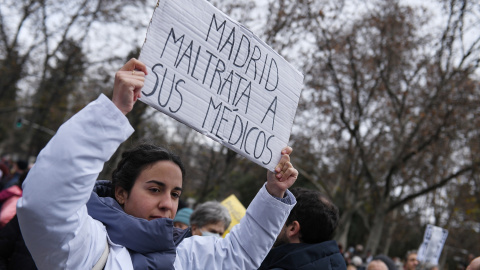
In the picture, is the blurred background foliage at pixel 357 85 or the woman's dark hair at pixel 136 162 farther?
the blurred background foliage at pixel 357 85

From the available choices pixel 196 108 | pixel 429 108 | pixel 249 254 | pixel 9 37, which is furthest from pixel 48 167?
pixel 9 37

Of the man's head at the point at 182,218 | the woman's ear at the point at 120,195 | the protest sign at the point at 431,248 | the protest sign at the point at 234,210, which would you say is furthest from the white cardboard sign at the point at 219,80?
the protest sign at the point at 431,248

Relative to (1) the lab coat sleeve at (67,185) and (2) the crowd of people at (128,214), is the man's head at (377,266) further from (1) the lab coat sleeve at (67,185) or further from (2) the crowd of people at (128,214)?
(1) the lab coat sleeve at (67,185)

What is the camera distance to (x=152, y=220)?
5.93ft

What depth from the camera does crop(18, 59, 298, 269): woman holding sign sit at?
1419 mm

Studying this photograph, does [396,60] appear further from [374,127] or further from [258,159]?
[258,159]

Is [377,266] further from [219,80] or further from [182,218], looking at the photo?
[219,80]

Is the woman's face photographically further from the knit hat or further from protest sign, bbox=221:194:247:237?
protest sign, bbox=221:194:247:237

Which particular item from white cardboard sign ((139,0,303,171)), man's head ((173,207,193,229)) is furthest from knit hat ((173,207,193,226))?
white cardboard sign ((139,0,303,171))

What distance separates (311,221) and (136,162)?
4.07ft

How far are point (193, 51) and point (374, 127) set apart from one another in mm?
17576

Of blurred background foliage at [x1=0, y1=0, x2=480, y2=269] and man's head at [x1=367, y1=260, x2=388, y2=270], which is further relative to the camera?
blurred background foliage at [x1=0, y1=0, x2=480, y2=269]

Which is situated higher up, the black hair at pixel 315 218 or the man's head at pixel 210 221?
the black hair at pixel 315 218

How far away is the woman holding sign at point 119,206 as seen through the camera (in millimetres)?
1419
